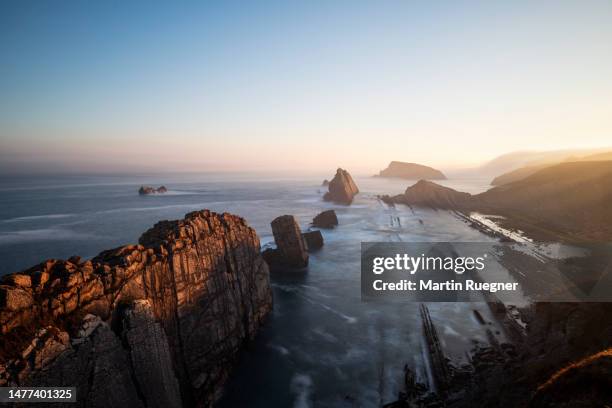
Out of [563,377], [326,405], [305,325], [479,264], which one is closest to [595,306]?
[563,377]

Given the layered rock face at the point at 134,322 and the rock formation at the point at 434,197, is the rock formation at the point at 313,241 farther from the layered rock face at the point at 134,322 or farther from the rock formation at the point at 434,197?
the rock formation at the point at 434,197

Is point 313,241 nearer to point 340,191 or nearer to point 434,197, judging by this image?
point 434,197

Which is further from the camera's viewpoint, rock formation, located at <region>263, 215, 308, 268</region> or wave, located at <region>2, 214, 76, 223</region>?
wave, located at <region>2, 214, 76, 223</region>

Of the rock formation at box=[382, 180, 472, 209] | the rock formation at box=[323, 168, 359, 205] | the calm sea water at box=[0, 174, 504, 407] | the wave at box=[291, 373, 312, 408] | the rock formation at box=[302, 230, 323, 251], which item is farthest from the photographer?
the rock formation at box=[323, 168, 359, 205]

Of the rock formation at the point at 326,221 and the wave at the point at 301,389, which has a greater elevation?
the rock formation at the point at 326,221

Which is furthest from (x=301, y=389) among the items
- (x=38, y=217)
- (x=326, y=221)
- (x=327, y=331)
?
(x=38, y=217)

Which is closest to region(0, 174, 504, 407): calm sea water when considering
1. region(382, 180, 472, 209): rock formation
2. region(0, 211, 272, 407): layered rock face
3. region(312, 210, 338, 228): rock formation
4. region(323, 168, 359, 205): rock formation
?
region(0, 211, 272, 407): layered rock face

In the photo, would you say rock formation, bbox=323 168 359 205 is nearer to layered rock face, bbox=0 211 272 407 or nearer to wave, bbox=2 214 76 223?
wave, bbox=2 214 76 223

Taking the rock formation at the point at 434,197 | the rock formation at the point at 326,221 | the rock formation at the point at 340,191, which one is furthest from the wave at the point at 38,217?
the rock formation at the point at 434,197
